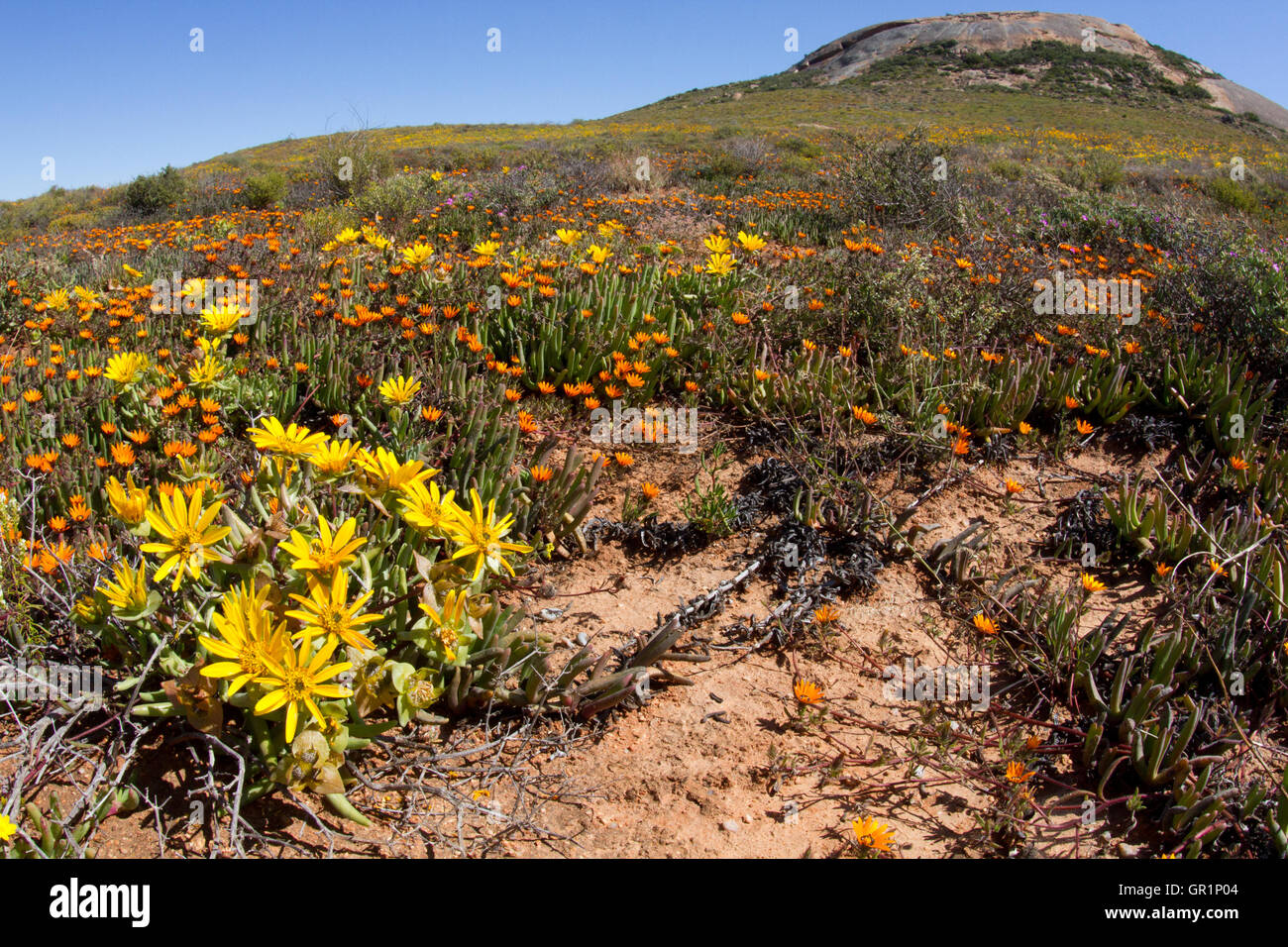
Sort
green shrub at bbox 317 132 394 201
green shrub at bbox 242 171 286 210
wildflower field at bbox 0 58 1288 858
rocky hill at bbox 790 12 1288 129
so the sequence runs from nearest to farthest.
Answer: wildflower field at bbox 0 58 1288 858 → green shrub at bbox 317 132 394 201 → green shrub at bbox 242 171 286 210 → rocky hill at bbox 790 12 1288 129

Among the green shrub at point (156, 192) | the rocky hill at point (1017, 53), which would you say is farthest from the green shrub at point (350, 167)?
the rocky hill at point (1017, 53)

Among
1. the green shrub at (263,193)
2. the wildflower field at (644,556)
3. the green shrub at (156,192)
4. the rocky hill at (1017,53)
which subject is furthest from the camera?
the rocky hill at (1017,53)

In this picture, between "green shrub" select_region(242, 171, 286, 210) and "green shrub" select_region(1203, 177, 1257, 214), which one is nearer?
"green shrub" select_region(242, 171, 286, 210)

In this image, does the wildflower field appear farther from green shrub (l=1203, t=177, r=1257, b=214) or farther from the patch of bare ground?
green shrub (l=1203, t=177, r=1257, b=214)

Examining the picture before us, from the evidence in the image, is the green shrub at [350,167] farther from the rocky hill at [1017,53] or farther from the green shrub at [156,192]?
the rocky hill at [1017,53]

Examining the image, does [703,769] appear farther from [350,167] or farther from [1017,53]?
[1017,53]

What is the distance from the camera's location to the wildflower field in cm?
194

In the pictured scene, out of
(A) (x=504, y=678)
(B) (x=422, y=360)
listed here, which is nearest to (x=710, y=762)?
(A) (x=504, y=678)

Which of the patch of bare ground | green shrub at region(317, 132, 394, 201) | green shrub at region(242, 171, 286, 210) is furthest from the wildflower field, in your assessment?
green shrub at region(242, 171, 286, 210)

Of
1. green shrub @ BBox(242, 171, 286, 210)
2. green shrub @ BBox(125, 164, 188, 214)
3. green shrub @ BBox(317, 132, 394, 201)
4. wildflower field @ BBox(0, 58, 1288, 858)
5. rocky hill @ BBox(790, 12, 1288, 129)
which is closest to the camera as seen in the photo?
wildflower field @ BBox(0, 58, 1288, 858)

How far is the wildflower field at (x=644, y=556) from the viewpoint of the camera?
1.94 metres

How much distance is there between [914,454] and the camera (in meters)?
3.78

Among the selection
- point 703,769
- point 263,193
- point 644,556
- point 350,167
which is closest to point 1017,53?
point 350,167

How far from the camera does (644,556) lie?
327 centimetres
